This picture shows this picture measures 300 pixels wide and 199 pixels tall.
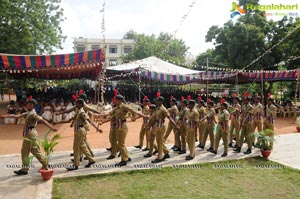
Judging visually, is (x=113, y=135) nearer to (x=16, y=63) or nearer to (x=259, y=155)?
(x=259, y=155)

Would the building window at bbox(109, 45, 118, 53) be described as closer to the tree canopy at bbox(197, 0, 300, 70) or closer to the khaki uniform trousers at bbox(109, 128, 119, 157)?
the tree canopy at bbox(197, 0, 300, 70)

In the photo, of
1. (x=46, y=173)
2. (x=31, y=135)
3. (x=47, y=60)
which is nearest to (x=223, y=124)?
(x=46, y=173)

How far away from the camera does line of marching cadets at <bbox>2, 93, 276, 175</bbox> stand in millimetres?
5832

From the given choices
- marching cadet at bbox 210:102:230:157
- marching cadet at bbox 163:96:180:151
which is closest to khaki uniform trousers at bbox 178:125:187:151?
marching cadet at bbox 163:96:180:151

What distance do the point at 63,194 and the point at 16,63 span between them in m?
7.43

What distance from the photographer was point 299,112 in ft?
52.7

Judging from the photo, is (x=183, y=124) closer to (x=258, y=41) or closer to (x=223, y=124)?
(x=223, y=124)

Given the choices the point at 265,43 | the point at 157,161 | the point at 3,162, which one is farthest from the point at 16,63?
the point at 265,43

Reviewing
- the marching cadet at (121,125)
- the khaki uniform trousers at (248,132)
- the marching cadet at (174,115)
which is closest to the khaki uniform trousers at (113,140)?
the marching cadet at (121,125)

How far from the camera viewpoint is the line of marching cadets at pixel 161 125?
583 centimetres

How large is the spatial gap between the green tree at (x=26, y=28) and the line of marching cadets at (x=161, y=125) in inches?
546

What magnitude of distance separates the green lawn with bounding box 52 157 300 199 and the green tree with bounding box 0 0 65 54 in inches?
621

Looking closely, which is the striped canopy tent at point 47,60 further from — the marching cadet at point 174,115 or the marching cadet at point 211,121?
the marching cadet at point 211,121

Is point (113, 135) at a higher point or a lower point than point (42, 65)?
lower
